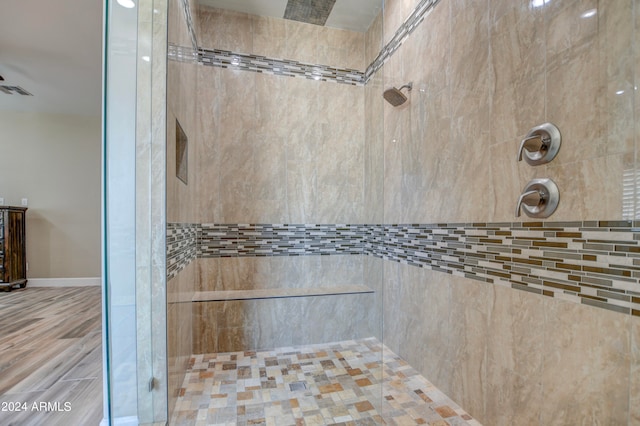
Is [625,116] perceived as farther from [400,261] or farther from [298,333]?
[298,333]

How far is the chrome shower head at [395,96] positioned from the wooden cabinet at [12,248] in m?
5.03

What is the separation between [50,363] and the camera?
6.25 feet

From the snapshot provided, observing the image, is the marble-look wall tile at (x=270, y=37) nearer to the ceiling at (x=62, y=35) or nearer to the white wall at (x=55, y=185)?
the ceiling at (x=62, y=35)

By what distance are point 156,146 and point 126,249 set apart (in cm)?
50

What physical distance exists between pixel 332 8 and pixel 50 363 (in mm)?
3472

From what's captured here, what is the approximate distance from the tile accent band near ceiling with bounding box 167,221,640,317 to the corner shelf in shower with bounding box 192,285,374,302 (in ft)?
1.05

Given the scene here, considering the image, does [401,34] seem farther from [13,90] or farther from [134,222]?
[13,90]

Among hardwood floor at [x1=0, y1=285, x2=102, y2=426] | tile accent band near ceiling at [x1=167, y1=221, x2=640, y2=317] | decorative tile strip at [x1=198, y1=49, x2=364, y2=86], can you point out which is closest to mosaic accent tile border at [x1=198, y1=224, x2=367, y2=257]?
tile accent band near ceiling at [x1=167, y1=221, x2=640, y2=317]

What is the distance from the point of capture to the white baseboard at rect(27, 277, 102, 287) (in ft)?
13.7

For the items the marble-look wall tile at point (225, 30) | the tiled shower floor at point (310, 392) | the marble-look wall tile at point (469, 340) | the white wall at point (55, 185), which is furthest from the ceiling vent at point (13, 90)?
the marble-look wall tile at point (469, 340)

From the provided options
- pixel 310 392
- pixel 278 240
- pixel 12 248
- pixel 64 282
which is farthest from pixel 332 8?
pixel 64 282

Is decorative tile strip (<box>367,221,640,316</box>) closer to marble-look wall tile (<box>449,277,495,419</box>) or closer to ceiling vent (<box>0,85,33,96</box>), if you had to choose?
marble-look wall tile (<box>449,277,495,419</box>)

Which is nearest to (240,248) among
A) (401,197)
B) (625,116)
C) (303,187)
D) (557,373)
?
(303,187)

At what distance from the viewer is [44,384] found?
166 cm
